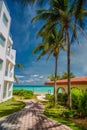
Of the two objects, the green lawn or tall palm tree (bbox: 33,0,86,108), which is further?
tall palm tree (bbox: 33,0,86,108)

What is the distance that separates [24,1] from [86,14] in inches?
324

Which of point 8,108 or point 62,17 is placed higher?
point 62,17

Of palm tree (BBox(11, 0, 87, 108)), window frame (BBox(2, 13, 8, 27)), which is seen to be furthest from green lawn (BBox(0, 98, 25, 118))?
window frame (BBox(2, 13, 8, 27))

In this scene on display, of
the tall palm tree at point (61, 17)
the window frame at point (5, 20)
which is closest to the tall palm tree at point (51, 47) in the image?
the tall palm tree at point (61, 17)

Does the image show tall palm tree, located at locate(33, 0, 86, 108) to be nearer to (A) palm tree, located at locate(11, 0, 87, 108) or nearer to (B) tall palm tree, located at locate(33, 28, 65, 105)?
(A) palm tree, located at locate(11, 0, 87, 108)

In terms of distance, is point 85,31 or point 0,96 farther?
point 0,96

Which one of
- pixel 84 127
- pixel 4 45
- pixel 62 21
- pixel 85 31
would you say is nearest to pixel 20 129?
pixel 84 127

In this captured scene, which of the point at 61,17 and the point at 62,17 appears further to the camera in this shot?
the point at 61,17

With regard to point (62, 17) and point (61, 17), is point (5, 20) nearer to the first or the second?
point (61, 17)

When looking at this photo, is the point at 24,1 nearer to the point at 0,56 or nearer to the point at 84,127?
the point at 84,127

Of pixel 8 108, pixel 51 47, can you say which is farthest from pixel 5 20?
pixel 8 108

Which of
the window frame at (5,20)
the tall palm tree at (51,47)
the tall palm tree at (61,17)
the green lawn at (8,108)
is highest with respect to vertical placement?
the window frame at (5,20)

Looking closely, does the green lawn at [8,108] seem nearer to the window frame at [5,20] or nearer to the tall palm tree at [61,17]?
the tall palm tree at [61,17]

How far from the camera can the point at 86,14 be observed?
16547mm
